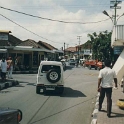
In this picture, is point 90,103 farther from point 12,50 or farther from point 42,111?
point 12,50

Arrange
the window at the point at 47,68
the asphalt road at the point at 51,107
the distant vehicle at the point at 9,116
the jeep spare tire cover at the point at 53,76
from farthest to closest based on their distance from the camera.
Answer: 1. the window at the point at 47,68
2. the jeep spare tire cover at the point at 53,76
3. the asphalt road at the point at 51,107
4. the distant vehicle at the point at 9,116

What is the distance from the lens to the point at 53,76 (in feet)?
46.6

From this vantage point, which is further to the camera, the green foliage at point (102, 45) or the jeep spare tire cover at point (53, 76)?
the green foliage at point (102, 45)

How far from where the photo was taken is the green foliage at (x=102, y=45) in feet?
142

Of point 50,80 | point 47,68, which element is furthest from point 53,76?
point 47,68

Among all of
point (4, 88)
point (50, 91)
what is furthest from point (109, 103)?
point (4, 88)

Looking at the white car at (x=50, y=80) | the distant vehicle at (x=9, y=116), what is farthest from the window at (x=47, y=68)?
the distant vehicle at (x=9, y=116)

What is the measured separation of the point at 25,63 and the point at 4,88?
19974 mm

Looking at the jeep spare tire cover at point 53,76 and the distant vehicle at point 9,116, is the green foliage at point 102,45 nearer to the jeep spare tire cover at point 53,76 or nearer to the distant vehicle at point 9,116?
the jeep spare tire cover at point 53,76

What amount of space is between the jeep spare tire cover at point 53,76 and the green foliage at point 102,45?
97.3ft

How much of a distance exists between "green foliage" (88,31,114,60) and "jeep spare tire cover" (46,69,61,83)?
29669 mm

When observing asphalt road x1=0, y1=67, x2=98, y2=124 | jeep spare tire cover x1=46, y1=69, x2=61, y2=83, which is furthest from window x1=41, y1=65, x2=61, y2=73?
asphalt road x1=0, y1=67, x2=98, y2=124

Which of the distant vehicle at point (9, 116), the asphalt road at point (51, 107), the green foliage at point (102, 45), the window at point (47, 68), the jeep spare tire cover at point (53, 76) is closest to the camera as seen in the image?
the distant vehicle at point (9, 116)

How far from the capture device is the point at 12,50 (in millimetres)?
34531
